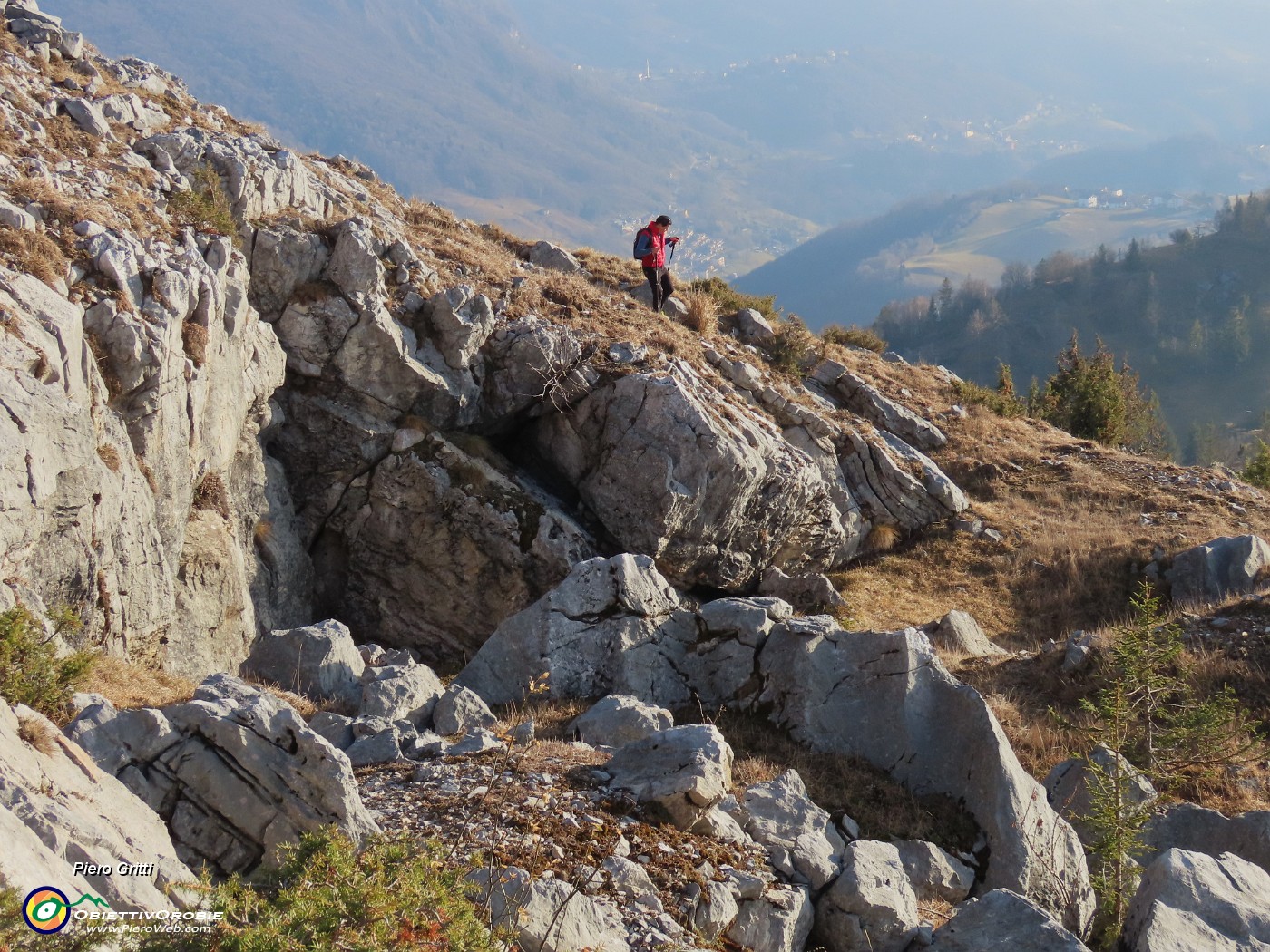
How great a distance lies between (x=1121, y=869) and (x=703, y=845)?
12.5 ft

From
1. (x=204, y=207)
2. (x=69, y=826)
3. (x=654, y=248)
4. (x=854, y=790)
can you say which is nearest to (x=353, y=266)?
(x=204, y=207)

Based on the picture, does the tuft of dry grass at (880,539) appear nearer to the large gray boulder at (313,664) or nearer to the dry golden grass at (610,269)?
the dry golden grass at (610,269)

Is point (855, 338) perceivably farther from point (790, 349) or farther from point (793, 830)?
point (793, 830)

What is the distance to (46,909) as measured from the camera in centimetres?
424

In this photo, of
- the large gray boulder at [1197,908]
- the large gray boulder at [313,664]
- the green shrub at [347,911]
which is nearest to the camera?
the green shrub at [347,911]

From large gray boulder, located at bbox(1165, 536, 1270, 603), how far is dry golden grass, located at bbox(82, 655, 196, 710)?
17.9m

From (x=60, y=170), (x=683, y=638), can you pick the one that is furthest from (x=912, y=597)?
(x=60, y=170)

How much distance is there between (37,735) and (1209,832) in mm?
10490

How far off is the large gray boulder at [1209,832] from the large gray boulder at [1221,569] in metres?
9.83

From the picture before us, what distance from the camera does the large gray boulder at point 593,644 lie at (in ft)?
44.0

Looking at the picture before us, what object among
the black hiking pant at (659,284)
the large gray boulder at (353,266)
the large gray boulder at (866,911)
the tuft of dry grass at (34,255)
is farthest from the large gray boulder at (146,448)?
the black hiking pant at (659,284)

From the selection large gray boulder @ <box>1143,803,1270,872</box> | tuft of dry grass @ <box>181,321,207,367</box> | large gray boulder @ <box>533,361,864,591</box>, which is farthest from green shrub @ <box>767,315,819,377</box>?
large gray boulder @ <box>1143,803,1270,872</box>

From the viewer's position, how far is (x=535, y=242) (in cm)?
2947

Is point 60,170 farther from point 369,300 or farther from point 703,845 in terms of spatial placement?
point 703,845
